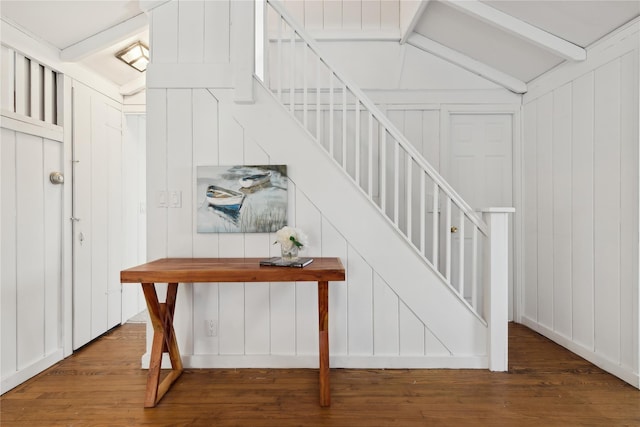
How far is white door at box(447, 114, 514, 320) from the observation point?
3773mm

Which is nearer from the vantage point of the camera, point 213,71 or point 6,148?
point 6,148

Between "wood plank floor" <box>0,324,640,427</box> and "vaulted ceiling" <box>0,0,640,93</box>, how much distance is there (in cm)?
237

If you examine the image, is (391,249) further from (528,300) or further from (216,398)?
(528,300)

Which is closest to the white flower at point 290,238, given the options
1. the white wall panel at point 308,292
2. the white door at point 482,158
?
the white wall panel at point 308,292

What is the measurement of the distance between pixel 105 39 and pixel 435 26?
2814 mm

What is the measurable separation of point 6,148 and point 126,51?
1.34 metres

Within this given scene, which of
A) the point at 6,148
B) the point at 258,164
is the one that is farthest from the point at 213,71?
the point at 6,148

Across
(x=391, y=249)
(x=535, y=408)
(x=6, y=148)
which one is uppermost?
(x=6, y=148)

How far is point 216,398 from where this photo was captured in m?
2.25

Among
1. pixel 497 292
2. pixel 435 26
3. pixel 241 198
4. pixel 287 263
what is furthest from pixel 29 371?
pixel 435 26

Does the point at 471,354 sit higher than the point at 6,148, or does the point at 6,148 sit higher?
the point at 6,148

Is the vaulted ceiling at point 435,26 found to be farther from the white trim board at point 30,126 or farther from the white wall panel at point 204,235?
the white wall panel at point 204,235

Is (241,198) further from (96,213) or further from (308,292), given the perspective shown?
(96,213)

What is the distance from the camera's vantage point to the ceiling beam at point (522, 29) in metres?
2.86
